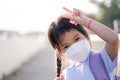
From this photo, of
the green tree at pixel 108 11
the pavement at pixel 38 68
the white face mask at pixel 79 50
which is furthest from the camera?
the green tree at pixel 108 11

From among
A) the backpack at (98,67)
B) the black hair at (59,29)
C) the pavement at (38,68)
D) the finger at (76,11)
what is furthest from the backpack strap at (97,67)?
the pavement at (38,68)

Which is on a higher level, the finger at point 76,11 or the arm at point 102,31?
the finger at point 76,11

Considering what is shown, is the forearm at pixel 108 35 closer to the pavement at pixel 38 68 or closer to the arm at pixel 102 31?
the arm at pixel 102 31

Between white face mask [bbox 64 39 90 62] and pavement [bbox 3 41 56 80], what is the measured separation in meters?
5.97

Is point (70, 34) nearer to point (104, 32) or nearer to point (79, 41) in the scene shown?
point (79, 41)

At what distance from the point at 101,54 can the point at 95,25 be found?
19cm

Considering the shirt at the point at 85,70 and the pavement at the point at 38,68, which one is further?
the pavement at the point at 38,68

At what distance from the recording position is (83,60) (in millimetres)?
2559

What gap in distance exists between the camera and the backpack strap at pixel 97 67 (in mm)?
2485

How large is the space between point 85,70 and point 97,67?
0.25 feet

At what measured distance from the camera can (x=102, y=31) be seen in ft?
7.93

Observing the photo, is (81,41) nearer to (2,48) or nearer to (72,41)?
(72,41)

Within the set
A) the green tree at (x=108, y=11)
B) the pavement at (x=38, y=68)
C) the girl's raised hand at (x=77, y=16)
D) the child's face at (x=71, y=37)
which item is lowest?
the green tree at (x=108, y=11)

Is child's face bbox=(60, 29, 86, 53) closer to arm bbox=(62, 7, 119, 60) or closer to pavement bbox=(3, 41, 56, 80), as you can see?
arm bbox=(62, 7, 119, 60)
